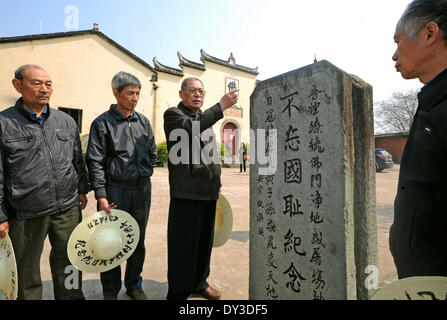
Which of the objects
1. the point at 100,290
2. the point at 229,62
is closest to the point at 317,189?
the point at 100,290

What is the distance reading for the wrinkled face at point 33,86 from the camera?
1.70m

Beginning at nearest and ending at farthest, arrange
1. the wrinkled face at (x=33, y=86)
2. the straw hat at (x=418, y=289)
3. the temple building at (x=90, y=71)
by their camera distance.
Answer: the straw hat at (x=418, y=289)
the wrinkled face at (x=33, y=86)
the temple building at (x=90, y=71)

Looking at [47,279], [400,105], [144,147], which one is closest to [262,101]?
[144,147]

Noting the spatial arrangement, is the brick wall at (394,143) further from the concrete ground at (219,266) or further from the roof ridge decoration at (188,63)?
the concrete ground at (219,266)

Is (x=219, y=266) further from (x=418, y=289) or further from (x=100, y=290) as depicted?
(x=418, y=289)

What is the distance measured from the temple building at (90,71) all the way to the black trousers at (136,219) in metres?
11.4

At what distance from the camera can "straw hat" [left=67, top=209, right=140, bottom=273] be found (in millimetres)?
1732

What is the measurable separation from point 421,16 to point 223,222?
1.98 m

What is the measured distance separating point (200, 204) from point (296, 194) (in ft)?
2.42

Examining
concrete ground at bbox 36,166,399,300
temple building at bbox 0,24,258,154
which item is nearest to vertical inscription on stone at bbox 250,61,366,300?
concrete ground at bbox 36,166,399,300

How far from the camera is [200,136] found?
192cm

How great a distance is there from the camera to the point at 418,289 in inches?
33.6

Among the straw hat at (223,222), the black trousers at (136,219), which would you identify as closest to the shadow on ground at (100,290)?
the black trousers at (136,219)

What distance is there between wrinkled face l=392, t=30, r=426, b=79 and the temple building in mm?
12764
